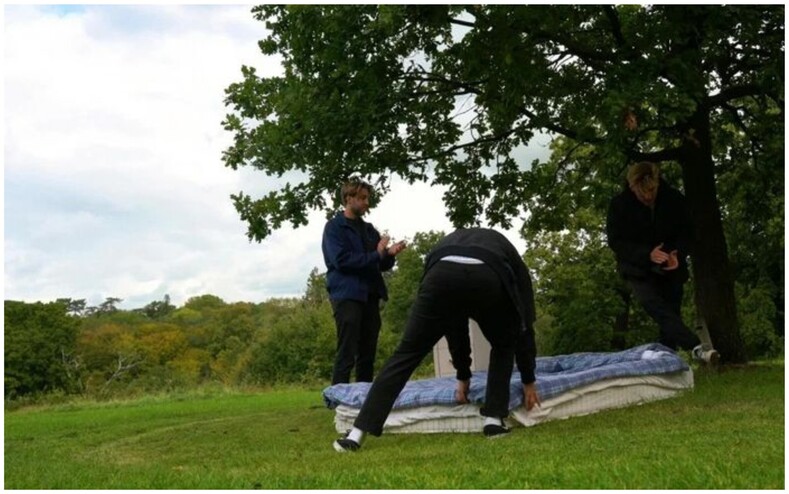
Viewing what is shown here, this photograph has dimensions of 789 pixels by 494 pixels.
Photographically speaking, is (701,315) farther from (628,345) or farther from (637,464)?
(628,345)

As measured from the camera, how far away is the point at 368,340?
8289 millimetres

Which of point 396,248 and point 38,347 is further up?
point 38,347

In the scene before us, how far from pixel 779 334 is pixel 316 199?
29722 mm

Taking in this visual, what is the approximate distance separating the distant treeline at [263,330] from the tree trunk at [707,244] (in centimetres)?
1898

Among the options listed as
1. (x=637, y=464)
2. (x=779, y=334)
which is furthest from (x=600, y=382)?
(x=779, y=334)

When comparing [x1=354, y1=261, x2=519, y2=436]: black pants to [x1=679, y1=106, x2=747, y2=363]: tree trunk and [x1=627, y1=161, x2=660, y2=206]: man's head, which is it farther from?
[x1=679, y1=106, x2=747, y2=363]: tree trunk

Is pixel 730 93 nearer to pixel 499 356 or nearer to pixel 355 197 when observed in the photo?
pixel 355 197

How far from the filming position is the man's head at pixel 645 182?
8164 millimetres

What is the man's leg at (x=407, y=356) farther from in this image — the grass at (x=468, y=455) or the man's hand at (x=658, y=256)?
the man's hand at (x=658, y=256)

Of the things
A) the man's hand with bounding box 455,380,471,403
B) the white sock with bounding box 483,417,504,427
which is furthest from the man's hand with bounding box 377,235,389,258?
the white sock with bounding box 483,417,504,427

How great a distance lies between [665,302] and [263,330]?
59405 mm

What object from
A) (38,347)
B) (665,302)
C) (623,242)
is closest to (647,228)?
(623,242)

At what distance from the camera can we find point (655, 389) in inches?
320

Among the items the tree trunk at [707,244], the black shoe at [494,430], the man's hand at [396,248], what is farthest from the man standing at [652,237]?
the tree trunk at [707,244]
